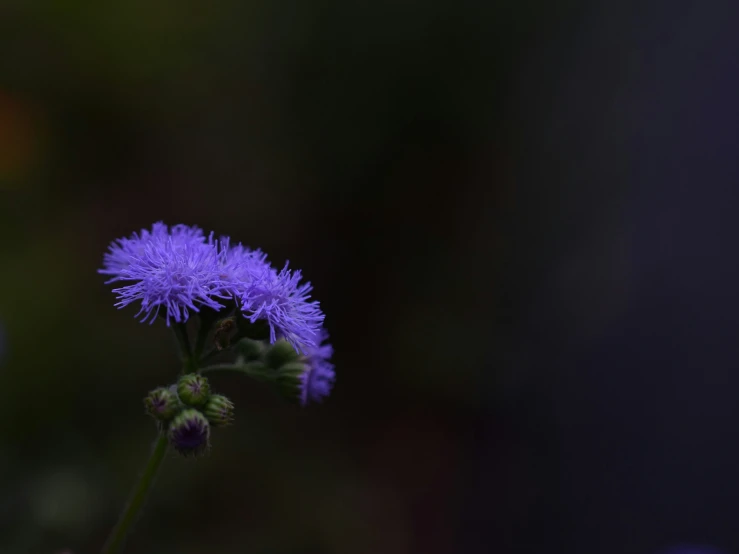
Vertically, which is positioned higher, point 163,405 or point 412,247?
point 412,247

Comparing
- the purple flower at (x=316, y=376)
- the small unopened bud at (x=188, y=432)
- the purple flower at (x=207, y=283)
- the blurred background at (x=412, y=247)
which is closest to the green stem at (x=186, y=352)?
the purple flower at (x=207, y=283)

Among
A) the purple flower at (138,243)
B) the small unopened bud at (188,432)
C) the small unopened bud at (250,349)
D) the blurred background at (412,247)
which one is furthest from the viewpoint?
the blurred background at (412,247)

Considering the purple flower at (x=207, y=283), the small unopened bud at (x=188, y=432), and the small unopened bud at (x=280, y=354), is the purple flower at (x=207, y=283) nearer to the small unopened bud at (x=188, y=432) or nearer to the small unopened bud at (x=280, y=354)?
the small unopened bud at (x=280, y=354)

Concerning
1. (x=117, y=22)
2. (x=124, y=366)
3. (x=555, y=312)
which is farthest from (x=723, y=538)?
(x=117, y=22)

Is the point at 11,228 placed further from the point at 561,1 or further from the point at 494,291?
the point at 561,1

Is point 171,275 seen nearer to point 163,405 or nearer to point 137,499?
point 163,405

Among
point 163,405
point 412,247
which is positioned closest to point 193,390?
point 163,405

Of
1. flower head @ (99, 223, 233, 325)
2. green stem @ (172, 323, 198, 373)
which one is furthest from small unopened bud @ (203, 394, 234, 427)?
flower head @ (99, 223, 233, 325)
